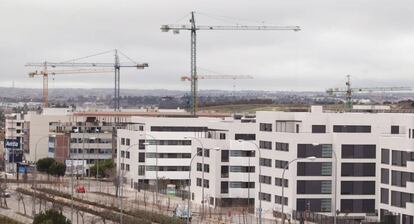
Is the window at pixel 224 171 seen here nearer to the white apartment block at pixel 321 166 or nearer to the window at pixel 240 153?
the white apartment block at pixel 321 166

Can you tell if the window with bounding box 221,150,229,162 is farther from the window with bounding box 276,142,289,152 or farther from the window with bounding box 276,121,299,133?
the window with bounding box 276,142,289,152

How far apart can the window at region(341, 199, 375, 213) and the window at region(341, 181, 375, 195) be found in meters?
0.42

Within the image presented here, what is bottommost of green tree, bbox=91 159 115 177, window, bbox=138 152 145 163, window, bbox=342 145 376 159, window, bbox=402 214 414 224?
Result: green tree, bbox=91 159 115 177

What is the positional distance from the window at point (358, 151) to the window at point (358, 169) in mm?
418

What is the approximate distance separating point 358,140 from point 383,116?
1.79 meters

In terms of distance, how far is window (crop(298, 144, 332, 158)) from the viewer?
58000 mm

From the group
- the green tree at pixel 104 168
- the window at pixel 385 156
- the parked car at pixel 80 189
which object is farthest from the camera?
the green tree at pixel 104 168

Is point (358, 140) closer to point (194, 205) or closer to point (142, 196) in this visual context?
point (194, 205)

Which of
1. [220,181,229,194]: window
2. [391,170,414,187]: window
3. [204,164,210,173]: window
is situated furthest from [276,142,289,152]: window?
[204,164,210,173]: window

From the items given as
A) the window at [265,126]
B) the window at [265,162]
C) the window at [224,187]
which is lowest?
the window at [224,187]

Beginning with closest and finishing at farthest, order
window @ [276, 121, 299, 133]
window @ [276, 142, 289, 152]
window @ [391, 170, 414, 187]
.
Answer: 1. window @ [391, 170, 414, 187]
2. window @ [276, 142, 289, 152]
3. window @ [276, 121, 299, 133]

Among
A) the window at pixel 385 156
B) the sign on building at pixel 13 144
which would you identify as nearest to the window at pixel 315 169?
the window at pixel 385 156

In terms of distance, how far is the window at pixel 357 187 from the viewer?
58250mm

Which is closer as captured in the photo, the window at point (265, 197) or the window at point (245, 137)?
the window at point (265, 197)
